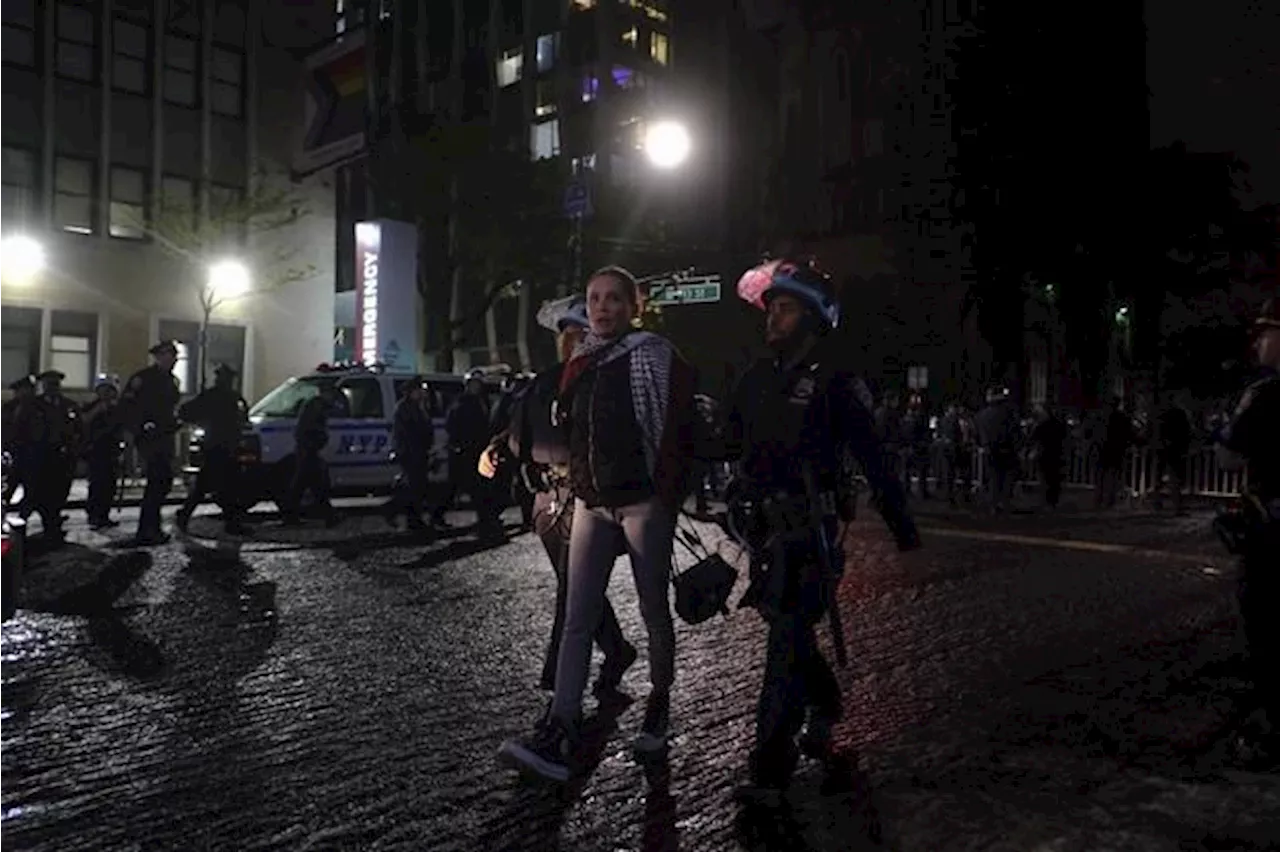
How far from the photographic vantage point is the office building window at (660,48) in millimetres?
47469

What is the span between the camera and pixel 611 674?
604cm

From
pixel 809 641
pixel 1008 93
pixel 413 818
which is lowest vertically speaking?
pixel 413 818

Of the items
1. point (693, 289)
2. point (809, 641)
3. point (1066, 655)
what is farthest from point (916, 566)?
point (693, 289)

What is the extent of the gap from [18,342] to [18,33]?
22.3 ft

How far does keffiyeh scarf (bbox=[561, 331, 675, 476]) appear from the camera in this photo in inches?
175

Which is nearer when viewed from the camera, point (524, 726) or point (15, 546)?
point (524, 726)

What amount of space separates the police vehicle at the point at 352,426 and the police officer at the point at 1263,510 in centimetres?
1182

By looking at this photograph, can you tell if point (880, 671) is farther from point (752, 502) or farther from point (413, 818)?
point (413, 818)

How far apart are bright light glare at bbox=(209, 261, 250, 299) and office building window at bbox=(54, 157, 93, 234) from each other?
9.23 feet

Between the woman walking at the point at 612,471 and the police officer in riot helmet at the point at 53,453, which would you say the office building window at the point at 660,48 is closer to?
the police officer in riot helmet at the point at 53,453

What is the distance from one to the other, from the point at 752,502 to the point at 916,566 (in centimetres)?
701

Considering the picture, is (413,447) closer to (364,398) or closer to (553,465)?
(364,398)

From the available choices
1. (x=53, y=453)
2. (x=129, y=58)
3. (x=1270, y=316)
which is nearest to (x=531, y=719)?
(x=1270, y=316)

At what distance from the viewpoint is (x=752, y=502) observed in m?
4.50
